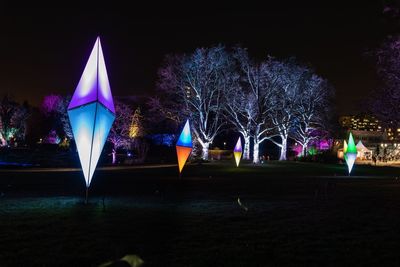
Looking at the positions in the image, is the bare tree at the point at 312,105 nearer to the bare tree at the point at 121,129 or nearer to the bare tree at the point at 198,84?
the bare tree at the point at 198,84

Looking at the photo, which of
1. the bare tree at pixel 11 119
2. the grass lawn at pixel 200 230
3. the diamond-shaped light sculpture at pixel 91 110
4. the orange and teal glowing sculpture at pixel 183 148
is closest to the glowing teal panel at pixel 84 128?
the diamond-shaped light sculpture at pixel 91 110

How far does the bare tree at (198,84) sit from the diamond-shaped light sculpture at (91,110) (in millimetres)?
37788

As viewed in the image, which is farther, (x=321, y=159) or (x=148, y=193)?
(x=321, y=159)

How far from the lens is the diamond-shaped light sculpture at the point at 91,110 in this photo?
1520 cm

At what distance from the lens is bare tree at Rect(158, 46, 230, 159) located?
5300cm

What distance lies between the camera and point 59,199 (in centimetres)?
1616

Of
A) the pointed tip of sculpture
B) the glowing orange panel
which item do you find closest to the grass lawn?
the pointed tip of sculpture

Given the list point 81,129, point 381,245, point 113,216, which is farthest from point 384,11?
point 81,129

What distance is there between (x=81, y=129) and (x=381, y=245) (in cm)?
985

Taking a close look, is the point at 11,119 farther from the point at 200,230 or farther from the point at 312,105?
the point at 200,230

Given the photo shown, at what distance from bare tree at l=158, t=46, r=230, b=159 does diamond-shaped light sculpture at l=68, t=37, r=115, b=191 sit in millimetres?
37788

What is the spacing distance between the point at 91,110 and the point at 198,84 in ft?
130

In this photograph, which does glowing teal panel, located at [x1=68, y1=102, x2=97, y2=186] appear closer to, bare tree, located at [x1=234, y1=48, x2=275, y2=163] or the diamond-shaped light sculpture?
the diamond-shaped light sculpture

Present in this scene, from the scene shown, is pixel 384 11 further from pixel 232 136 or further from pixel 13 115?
pixel 13 115
